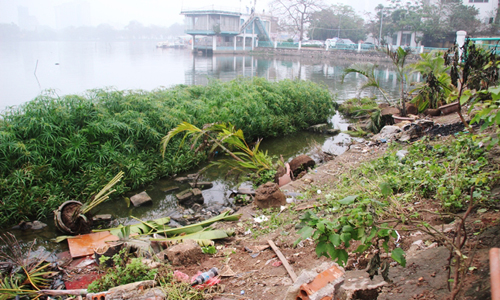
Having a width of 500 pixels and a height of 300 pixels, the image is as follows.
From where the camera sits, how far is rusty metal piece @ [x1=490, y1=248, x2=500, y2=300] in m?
1.05

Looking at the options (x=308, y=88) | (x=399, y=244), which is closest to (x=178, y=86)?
(x=308, y=88)

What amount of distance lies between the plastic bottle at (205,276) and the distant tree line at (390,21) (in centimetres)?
875

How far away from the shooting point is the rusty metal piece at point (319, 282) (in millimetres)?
1960

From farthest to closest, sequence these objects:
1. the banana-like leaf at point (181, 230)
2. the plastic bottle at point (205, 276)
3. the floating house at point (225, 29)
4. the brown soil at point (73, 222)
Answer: the floating house at point (225, 29), the brown soil at point (73, 222), the banana-like leaf at point (181, 230), the plastic bottle at point (205, 276)

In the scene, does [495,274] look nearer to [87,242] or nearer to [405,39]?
[87,242]

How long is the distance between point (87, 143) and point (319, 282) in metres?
4.73

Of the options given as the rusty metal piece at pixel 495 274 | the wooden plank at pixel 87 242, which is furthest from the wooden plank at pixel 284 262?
the wooden plank at pixel 87 242

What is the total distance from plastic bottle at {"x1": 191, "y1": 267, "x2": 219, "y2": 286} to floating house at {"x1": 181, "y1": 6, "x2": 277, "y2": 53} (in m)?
42.9

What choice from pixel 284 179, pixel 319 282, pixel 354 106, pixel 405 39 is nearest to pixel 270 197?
pixel 284 179

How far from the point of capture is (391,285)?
2.09 m

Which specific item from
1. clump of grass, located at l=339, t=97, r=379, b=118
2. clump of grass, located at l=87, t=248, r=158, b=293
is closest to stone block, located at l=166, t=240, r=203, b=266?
clump of grass, located at l=87, t=248, r=158, b=293

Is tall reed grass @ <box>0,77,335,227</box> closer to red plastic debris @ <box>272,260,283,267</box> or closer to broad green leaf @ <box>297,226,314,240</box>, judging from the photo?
red plastic debris @ <box>272,260,283,267</box>

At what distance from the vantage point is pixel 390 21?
32.4m

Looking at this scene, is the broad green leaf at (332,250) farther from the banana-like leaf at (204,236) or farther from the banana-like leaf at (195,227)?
the banana-like leaf at (195,227)
